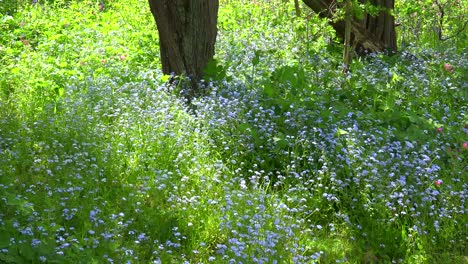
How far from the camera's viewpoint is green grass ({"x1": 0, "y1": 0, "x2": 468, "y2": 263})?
4477mm

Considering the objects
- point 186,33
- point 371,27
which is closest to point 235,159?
point 186,33

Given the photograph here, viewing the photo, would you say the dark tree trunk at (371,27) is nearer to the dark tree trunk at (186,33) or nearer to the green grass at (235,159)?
the green grass at (235,159)

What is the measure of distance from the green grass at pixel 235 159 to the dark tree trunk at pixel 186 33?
244mm

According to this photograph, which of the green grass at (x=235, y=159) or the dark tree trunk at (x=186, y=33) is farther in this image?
the dark tree trunk at (x=186, y=33)

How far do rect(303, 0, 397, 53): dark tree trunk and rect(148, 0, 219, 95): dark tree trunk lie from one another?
6.44ft

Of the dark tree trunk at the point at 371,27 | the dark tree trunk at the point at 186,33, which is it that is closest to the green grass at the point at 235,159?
the dark tree trunk at the point at 186,33

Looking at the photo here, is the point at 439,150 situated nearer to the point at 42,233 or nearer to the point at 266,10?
the point at 42,233

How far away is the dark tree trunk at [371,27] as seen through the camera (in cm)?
868

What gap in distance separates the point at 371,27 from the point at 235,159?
3923mm

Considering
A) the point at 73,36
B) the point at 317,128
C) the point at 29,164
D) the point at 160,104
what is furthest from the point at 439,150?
the point at 73,36

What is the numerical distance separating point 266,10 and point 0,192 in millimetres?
7089

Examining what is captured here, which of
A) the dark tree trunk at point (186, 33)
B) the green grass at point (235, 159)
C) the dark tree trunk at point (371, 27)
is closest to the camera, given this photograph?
the green grass at point (235, 159)

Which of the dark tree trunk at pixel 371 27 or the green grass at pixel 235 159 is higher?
the dark tree trunk at pixel 371 27

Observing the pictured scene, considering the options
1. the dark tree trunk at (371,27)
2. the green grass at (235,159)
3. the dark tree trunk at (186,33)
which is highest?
the dark tree trunk at (371,27)
